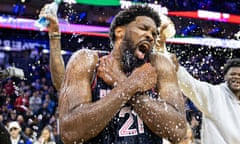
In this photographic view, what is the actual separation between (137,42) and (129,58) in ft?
0.25

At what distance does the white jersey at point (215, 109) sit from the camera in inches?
141

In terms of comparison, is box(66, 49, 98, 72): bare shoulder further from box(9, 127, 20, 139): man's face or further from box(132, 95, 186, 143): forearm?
box(9, 127, 20, 139): man's face

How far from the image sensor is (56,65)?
3.25m

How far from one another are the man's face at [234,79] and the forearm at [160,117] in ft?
6.14

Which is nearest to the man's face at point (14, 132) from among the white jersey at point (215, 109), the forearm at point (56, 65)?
the white jersey at point (215, 109)

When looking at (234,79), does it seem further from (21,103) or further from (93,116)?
(21,103)

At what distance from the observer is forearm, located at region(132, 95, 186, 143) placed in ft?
6.39

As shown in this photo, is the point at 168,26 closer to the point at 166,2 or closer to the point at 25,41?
the point at 166,2

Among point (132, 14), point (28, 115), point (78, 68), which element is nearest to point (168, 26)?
point (132, 14)

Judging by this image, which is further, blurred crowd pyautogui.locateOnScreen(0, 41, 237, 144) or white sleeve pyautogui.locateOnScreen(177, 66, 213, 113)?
blurred crowd pyautogui.locateOnScreen(0, 41, 237, 144)

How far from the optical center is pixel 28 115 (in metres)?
11.1

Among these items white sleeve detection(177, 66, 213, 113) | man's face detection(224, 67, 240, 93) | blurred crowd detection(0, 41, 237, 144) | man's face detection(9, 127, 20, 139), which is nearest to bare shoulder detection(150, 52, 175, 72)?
white sleeve detection(177, 66, 213, 113)

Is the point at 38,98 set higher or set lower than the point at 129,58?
lower

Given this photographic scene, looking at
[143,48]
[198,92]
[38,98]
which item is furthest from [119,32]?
[38,98]
